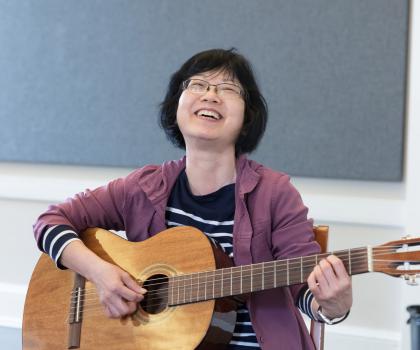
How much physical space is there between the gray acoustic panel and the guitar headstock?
122cm

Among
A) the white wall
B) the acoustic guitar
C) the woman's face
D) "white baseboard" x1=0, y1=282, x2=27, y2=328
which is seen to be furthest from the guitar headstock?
"white baseboard" x1=0, y1=282, x2=27, y2=328

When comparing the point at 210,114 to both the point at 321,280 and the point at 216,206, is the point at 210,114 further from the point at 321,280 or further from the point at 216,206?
the point at 321,280

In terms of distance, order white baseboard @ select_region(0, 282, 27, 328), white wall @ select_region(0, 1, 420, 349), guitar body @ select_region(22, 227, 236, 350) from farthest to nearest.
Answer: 1. white baseboard @ select_region(0, 282, 27, 328)
2. white wall @ select_region(0, 1, 420, 349)
3. guitar body @ select_region(22, 227, 236, 350)

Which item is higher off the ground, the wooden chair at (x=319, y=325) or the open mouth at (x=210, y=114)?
the open mouth at (x=210, y=114)

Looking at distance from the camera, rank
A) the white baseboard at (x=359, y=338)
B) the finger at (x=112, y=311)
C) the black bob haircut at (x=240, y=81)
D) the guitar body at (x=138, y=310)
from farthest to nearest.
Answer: the white baseboard at (x=359, y=338), the black bob haircut at (x=240, y=81), the finger at (x=112, y=311), the guitar body at (x=138, y=310)

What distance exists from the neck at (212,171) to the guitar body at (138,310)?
15 cm

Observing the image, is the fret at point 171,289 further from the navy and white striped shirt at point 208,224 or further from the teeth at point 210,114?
the teeth at point 210,114

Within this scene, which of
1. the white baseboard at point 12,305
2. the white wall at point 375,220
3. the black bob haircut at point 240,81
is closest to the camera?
the black bob haircut at point 240,81

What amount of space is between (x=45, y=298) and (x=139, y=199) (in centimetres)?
35

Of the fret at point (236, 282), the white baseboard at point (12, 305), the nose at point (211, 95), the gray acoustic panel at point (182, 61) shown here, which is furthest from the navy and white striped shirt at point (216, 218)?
the white baseboard at point (12, 305)

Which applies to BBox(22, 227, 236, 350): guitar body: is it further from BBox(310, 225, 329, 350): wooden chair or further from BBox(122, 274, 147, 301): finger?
BBox(310, 225, 329, 350): wooden chair

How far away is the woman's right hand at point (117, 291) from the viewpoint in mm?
1465

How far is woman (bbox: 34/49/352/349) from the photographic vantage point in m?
1.42

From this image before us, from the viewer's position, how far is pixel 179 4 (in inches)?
100
